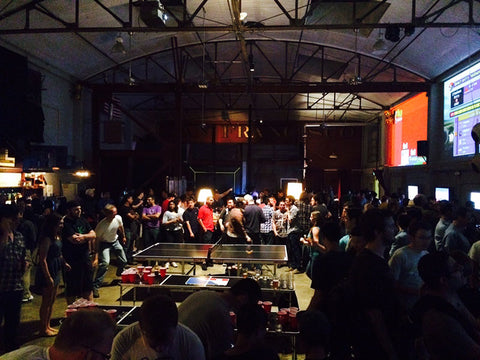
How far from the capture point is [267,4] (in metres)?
11.0

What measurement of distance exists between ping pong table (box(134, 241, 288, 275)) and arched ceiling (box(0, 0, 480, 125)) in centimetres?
433

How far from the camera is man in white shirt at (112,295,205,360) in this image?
2.16 meters

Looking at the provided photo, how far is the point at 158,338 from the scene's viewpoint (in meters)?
2.16

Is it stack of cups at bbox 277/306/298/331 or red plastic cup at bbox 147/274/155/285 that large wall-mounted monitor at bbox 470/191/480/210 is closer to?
stack of cups at bbox 277/306/298/331

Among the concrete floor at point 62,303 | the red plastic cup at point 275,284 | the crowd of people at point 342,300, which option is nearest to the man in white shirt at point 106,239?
the concrete floor at point 62,303

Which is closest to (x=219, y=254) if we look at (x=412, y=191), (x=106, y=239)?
(x=106, y=239)

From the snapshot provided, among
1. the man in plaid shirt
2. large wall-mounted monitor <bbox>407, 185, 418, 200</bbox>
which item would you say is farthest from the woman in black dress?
large wall-mounted monitor <bbox>407, 185, 418, 200</bbox>

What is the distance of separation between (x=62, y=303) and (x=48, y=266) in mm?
1733

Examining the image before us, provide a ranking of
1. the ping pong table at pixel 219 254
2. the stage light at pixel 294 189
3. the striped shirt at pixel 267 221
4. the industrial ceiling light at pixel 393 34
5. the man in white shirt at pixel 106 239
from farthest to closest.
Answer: the stage light at pixel 294 189, the striped shirt at pixel 267 221, the industrial ceiling light at pixel 393 34, the man in white shirt at pixel 106 239, the ping pong table at pixel 219 254

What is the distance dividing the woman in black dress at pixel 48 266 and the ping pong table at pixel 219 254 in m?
1.65

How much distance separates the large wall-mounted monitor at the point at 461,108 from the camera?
985cm

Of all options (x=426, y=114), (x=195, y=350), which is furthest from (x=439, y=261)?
→ (x=426, y=114)

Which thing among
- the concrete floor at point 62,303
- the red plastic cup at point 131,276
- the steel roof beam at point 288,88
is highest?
the steel roof beam at point 288,88

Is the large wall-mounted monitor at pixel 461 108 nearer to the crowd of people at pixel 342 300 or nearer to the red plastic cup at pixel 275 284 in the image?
the crowd of people at pixel 342 300
